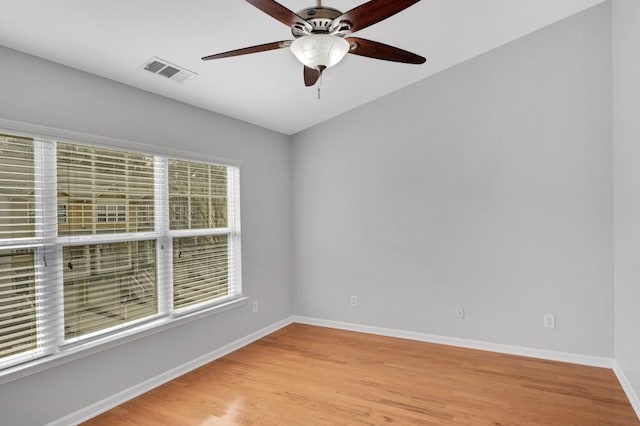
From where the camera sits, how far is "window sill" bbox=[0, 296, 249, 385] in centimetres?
210

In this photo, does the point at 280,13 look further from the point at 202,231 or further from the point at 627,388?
the point at 627,388

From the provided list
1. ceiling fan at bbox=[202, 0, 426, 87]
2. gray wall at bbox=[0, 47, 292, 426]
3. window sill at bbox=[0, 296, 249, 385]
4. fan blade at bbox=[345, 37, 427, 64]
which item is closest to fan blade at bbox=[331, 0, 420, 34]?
ceiling fan at bbox=[202, 0, 426, 87]

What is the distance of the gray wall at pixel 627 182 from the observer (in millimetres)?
2457

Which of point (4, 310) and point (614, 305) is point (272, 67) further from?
point (614, 305)

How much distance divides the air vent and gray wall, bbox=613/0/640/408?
10.6 ft

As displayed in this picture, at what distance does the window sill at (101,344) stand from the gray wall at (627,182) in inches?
133

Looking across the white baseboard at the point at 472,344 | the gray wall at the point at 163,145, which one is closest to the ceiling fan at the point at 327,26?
the gray wall at the point at 163,145

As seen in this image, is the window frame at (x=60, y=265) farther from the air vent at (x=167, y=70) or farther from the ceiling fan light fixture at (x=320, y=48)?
the ceiling fan light fixture at (x=320, y=48)

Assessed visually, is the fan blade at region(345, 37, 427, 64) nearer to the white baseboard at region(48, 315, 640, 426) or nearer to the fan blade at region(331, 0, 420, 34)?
the fan blade at region(331, 0, 420, 34)

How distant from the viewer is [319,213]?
452 centimetres

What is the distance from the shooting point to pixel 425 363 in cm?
331

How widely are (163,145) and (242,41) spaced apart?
1.14 meters

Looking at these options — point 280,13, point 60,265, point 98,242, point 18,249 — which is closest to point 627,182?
point 280,13

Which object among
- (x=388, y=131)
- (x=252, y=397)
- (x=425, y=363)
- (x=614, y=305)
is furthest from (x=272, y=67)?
(x=614, y=305)
